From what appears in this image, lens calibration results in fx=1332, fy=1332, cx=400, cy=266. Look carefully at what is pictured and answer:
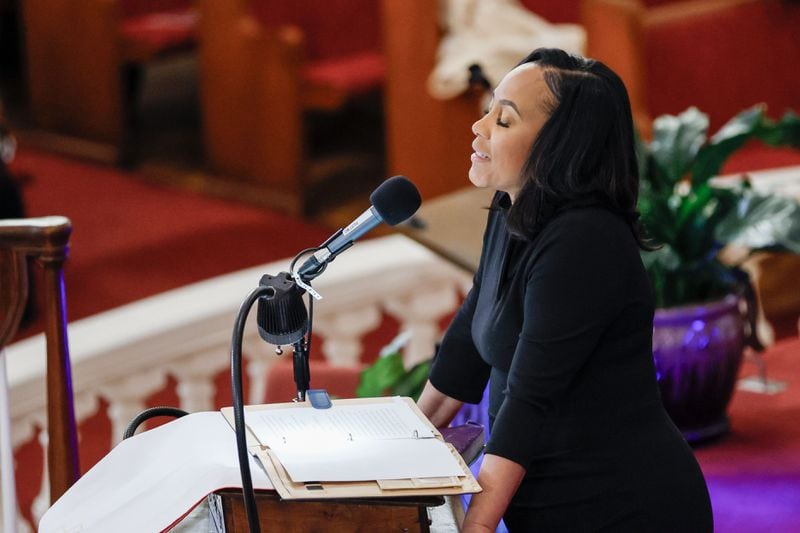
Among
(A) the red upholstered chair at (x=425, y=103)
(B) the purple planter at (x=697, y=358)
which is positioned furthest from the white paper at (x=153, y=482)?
(A) the red upholstered chair at (x=425, y=103)

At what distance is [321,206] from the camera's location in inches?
226

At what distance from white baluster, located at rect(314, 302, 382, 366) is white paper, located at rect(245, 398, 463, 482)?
1686 mm

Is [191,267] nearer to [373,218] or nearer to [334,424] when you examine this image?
[334,424]

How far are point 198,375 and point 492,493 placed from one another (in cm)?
173

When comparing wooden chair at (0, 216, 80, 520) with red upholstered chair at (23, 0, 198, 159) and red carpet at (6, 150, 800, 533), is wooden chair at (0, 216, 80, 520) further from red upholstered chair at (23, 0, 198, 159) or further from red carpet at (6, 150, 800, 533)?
red upholstered chair at (23, 0, 198, 159)

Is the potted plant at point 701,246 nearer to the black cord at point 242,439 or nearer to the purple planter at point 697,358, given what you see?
the purple planter at point 697,358

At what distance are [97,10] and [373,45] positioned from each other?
1306 millimetres

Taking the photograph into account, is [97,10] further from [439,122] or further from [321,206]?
[439,122]

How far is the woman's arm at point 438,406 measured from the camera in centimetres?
189

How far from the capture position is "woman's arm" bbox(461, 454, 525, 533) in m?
1.56

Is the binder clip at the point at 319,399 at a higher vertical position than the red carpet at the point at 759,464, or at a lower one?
higher

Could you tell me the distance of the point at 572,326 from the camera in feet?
5.08

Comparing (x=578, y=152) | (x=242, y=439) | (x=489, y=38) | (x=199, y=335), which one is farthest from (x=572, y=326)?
(x=489, y=38)

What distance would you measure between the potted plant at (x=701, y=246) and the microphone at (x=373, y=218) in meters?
1.12
